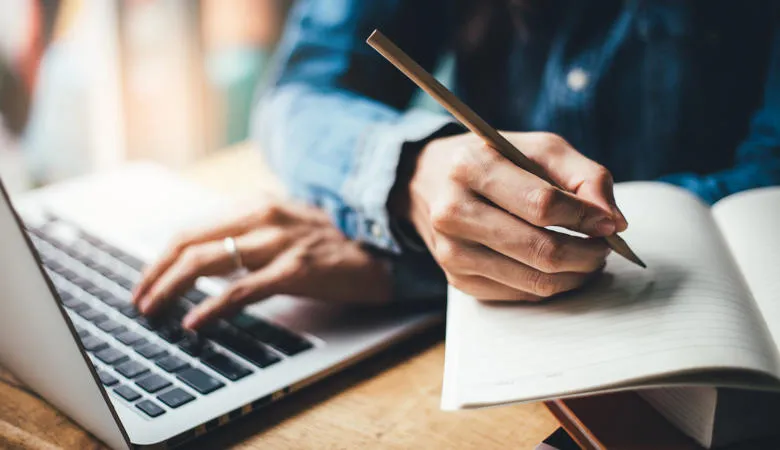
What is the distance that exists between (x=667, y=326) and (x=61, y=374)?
14.1 inches

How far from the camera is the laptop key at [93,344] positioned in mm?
556

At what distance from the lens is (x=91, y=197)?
88 centimetres

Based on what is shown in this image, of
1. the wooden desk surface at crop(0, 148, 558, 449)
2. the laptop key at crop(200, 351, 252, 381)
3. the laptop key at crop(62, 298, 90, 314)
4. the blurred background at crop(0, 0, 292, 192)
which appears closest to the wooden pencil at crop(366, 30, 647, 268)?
the wooden desk surface at crop(0, 148, 558, 449)

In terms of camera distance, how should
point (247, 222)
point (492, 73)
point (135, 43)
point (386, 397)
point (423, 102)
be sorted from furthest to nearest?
1. point (135, 43)
2. point (423, 102)
3. point (492, 73)
4. point (247, 222)
5. point (386, 397)

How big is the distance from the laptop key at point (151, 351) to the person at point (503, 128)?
1.3 inches

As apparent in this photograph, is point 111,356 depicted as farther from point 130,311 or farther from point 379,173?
point 379,173

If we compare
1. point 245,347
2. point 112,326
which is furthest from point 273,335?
point 112,326

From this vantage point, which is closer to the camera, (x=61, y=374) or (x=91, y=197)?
(x=61, y=374)

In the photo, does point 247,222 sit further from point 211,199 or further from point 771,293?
point 771,293

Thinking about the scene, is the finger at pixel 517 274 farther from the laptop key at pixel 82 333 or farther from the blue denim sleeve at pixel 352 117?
the laptop key at pixel 82 333

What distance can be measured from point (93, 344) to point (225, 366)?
11cm

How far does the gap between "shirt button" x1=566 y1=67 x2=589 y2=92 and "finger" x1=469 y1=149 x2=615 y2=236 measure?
44 cm

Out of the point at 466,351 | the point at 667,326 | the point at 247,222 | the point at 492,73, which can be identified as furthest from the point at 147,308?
the point at 492,73

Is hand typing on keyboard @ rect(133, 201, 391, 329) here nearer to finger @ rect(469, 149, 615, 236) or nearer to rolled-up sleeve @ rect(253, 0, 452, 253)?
rolled-up sleeve @ rect(253, 0, 452, 253)
